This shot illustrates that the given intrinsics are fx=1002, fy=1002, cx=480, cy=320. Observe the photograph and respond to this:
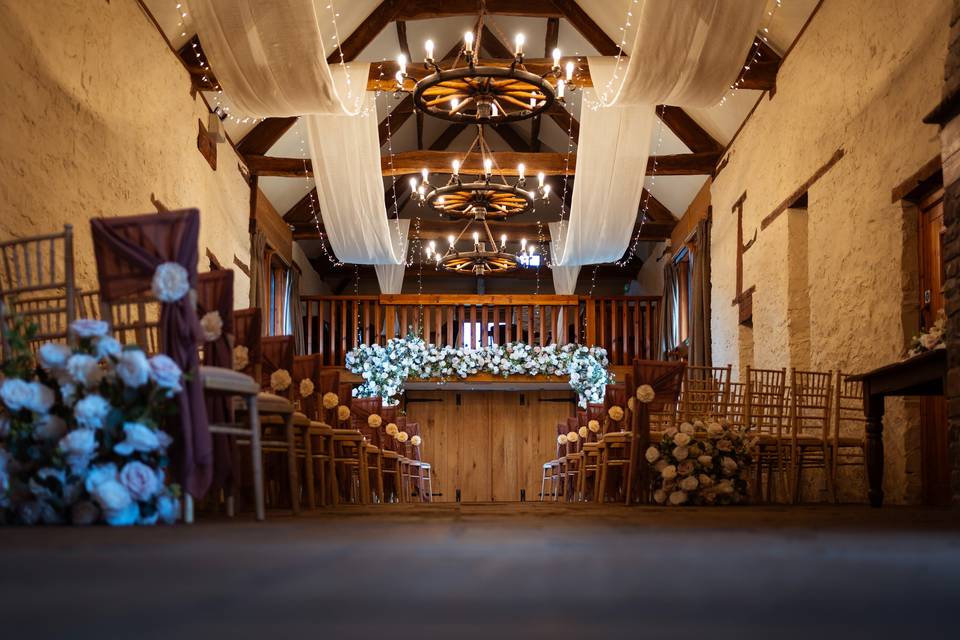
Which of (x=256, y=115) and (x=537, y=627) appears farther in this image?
(x=256, y=115)

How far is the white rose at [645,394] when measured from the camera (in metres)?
6.48

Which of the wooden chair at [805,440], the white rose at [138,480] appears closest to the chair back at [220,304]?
the white rose at [138,480]

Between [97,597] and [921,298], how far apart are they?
6108 millimetres

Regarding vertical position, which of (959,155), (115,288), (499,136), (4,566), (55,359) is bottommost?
(4,566)

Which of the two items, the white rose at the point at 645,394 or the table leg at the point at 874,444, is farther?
the white rose at the point at 645,394

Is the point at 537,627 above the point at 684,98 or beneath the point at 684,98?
beneath

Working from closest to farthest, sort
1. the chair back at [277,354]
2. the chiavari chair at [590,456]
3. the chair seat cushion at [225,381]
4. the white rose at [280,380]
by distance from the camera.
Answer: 1. the chair seat cushion at [225,381]
2. the white rose at [280,380]
3. the chair back at [277,354]
4. the chiavari chair at [590,456]

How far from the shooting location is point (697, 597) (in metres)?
1.52

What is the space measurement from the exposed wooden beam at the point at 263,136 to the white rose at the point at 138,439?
9.02m

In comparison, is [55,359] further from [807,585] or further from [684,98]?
[684,98]

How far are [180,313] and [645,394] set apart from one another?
3.78 meters

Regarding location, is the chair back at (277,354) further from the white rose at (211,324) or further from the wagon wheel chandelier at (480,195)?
the wagon wheel chandelier at (480,195)

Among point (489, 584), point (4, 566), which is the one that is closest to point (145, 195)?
point (4, 566)

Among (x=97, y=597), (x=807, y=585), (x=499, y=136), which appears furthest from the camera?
(x=499, y=136)
